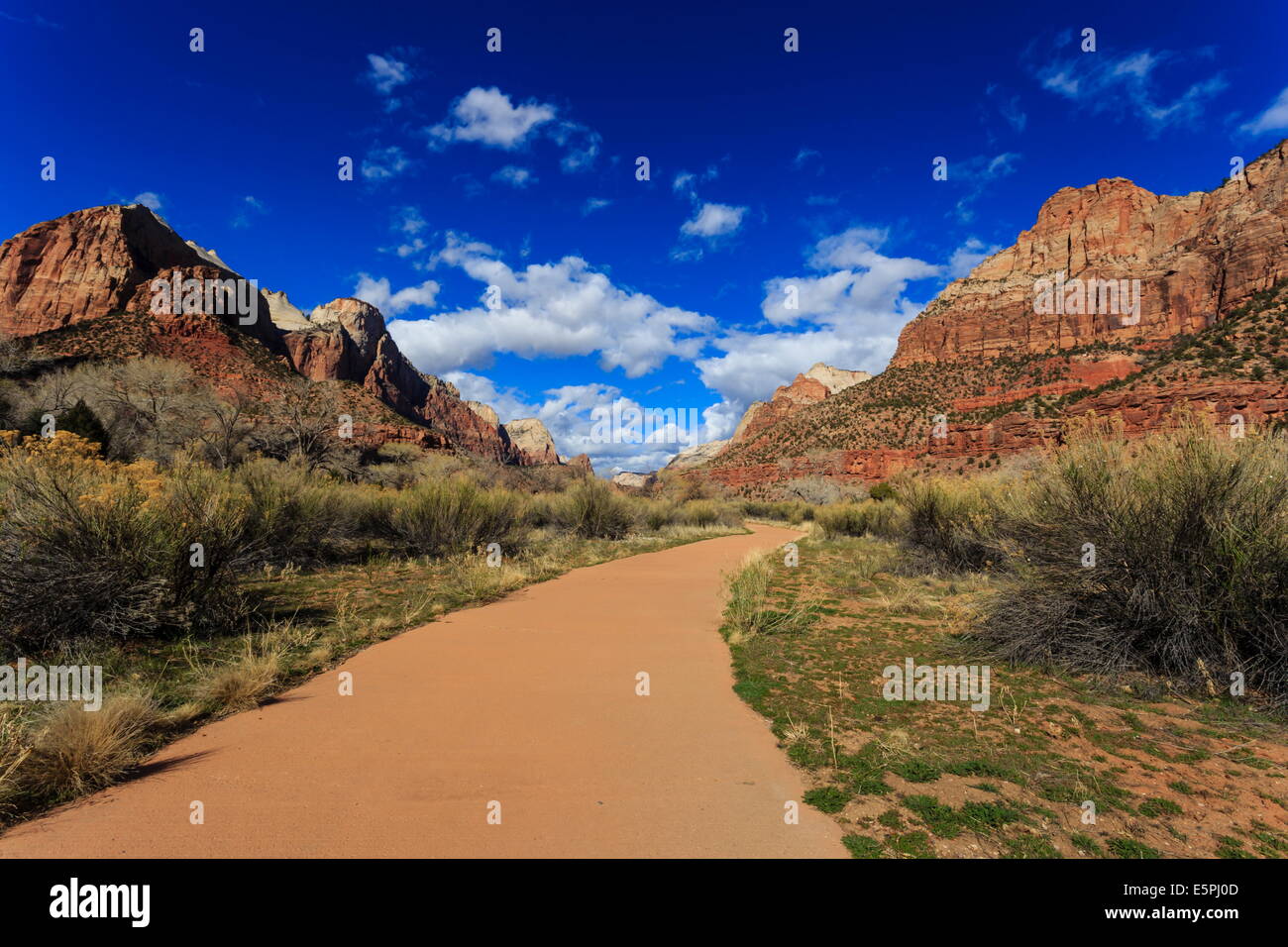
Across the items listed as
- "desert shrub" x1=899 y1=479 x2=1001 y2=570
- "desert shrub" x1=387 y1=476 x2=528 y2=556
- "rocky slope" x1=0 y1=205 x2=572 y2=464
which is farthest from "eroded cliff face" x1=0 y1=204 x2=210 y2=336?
"desert shrub" x1=899 y1=479 x2=1001 y2=570

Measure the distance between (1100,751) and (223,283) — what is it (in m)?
74.3

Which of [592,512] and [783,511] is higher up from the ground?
[592,512]

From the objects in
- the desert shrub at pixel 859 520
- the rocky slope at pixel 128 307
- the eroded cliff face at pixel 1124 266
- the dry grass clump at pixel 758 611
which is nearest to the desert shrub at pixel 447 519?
the dry grass clump at pixel 758 611

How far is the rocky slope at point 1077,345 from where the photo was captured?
3481 centimetres

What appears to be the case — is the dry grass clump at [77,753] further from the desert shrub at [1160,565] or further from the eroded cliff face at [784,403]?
the eroded cliff face at [784,403]

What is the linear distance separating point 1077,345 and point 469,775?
86.4 metres

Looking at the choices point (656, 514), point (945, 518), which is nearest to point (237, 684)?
point (945, 518)

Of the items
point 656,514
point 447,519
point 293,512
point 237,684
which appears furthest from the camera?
point 656,514

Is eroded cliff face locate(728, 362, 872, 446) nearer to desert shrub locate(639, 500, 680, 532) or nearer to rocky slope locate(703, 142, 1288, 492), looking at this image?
rocky slope locate(703, 142, 1288, 492)

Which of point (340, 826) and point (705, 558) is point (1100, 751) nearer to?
point (340, 826)

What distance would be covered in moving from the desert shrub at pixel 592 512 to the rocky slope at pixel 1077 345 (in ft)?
77.6

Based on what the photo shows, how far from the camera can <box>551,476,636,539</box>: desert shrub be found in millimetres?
20047

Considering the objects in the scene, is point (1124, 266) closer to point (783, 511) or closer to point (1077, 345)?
point (1077, 345)

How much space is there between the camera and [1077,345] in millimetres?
64812
